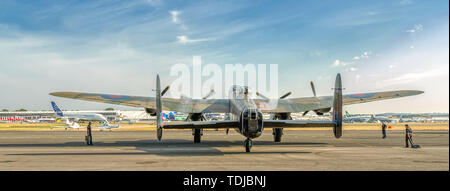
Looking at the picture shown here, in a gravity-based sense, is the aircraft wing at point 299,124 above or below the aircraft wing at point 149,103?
below

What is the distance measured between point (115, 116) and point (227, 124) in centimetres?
15291

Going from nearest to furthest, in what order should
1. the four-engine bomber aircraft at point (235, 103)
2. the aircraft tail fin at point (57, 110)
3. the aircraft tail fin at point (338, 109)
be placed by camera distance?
the aircraft tail fin at point (338, 109) < the four-engine bomber aircraft at point (235, 103) < the aircraft tail fin at point (57, 110)

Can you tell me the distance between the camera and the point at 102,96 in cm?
2211

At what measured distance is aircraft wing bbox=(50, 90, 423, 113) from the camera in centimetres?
2197

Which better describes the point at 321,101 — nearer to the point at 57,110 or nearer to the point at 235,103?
the point at 235,103

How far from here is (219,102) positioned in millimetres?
23391

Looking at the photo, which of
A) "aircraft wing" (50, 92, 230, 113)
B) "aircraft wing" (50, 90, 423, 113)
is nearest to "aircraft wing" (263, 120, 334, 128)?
"aircraft wing" (50, 90, 423, 113)

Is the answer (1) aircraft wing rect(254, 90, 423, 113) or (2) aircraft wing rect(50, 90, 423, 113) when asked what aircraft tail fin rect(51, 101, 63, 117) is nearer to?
(2) aircraft wing rect(50, 90, 423, 113)

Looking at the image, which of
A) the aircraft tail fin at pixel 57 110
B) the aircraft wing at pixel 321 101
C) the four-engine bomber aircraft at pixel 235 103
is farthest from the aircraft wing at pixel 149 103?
the aircraft tail fin at pixel 57 110

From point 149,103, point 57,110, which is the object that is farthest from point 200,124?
point 57,110

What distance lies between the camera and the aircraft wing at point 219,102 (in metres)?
22.0

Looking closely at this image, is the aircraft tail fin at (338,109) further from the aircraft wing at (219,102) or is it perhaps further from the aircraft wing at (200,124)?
the aircraft wing at (219,102)

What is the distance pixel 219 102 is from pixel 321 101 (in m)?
7.36
